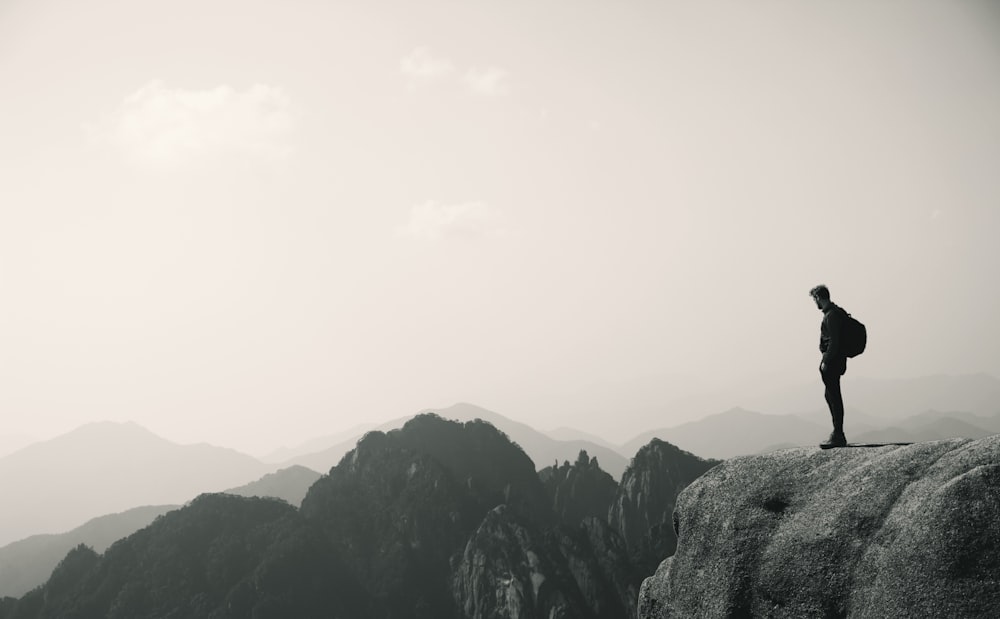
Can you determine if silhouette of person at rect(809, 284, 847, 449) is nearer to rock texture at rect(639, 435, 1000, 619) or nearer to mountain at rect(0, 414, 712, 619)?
rock texture at rect(639, 435, 1000, 619)

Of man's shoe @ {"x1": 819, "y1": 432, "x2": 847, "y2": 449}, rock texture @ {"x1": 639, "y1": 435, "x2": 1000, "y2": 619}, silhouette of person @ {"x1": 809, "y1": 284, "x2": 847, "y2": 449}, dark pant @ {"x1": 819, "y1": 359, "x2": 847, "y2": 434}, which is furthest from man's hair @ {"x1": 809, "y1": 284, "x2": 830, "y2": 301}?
rock texture @ {"x1": 639, "y1": 435, "x2": 1000, "y2": 619}

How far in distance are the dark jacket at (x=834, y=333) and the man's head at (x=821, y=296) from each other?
0.45 feet

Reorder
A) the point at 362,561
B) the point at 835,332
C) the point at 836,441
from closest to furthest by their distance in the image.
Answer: the point at 835,332, the point at 836,441, the point at 362,561

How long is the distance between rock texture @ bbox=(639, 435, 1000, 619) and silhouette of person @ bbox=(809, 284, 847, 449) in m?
1.22

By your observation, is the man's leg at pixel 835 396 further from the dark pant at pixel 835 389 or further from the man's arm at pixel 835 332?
the man's arm at pixel 835 332

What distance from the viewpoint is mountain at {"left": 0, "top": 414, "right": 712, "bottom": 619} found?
398 feet

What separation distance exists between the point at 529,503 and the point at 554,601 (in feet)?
148

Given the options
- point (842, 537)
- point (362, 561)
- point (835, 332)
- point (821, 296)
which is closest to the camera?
point (842, 537)

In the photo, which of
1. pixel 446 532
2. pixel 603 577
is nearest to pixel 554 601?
pixel 603 577

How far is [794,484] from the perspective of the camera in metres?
15.0

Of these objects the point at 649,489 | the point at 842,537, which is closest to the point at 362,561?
the point at 649,489

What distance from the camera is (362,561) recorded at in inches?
5517

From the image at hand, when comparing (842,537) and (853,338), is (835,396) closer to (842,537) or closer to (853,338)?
(853,338)

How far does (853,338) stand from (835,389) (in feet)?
4.68
